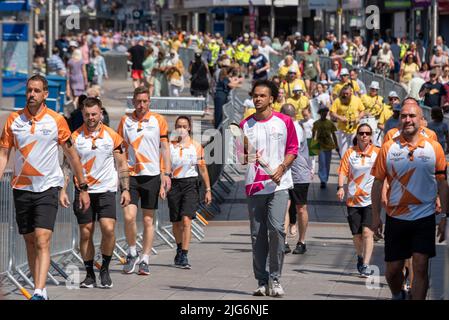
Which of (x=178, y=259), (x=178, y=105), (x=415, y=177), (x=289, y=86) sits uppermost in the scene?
(x=289, y=86)

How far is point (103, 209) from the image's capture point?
11.8 metres

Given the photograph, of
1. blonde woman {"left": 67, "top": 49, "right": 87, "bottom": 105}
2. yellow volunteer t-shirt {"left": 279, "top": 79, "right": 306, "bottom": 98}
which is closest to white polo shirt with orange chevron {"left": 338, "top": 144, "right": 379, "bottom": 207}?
yellow volunteer t-shirt {"left": 279, "top": 79, "right": 306, "bottom": 98}

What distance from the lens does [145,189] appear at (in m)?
12.8

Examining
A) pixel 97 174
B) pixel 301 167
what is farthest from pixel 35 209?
pixel 301 167

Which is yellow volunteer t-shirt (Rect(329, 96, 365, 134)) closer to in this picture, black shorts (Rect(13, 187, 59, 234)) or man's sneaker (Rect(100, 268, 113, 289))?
man's sneaker (Rect(100, 268, 113, 289))

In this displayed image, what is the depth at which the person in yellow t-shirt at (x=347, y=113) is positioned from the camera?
21266mm

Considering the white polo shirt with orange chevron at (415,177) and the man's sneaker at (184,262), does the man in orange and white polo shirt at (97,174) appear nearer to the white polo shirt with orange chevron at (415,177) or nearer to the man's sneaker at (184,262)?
the man's sneaker at (184,262)

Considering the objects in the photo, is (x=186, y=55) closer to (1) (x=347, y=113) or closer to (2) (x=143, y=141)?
(1) (x=347, y=113)

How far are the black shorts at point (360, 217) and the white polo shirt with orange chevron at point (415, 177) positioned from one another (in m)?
3.35

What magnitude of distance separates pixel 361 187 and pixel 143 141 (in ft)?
7.39

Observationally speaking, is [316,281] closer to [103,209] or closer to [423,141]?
[103,209]

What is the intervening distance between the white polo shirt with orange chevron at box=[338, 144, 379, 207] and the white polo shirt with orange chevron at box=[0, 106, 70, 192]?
368 cm

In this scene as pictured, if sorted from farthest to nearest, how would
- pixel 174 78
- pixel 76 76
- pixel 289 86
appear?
pixel 174 78 → pixel 76 76 → pixel 289 86

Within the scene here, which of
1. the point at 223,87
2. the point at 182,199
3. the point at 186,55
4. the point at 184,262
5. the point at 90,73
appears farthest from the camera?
the point at 186,55
